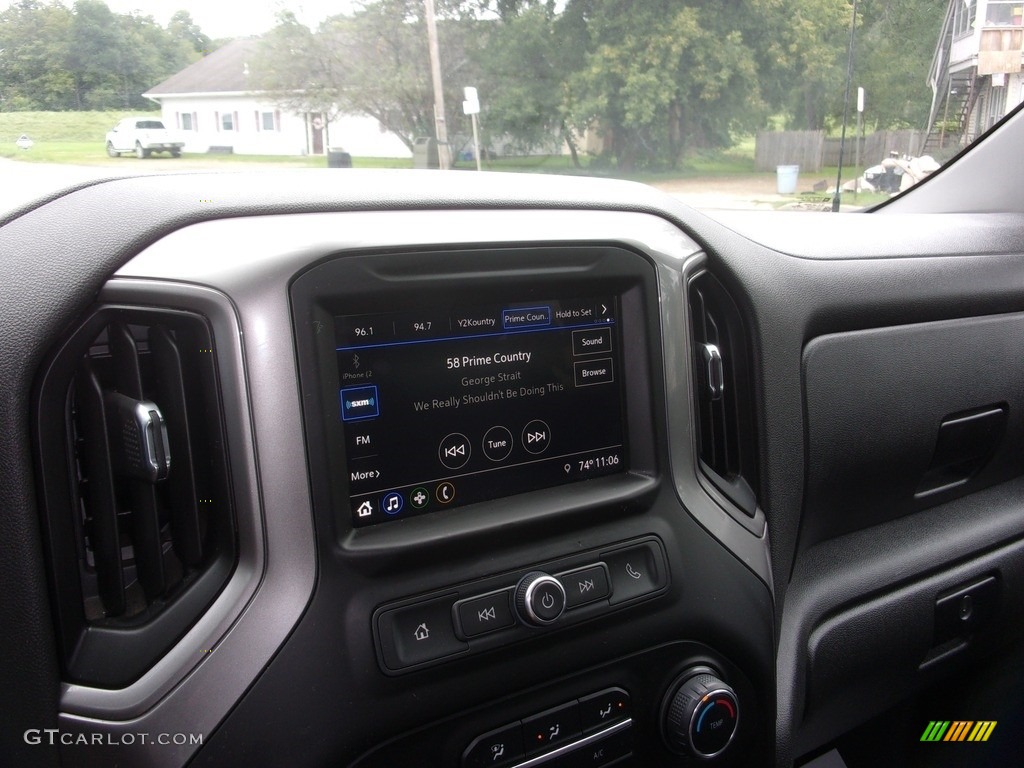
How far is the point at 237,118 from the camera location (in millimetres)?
1615

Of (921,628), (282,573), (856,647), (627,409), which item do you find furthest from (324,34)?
(921,628)

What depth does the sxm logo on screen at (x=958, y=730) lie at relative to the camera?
94.5 inches

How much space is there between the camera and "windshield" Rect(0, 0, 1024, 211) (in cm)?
142

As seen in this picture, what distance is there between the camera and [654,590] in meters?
1.47

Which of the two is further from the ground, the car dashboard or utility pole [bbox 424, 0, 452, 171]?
utility pole [bbox 424, 0, 452, 171]

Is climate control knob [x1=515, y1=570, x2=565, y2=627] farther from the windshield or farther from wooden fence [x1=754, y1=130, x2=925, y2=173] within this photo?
wooden fence [x1=754, y1=130, x2=925, y2=173]

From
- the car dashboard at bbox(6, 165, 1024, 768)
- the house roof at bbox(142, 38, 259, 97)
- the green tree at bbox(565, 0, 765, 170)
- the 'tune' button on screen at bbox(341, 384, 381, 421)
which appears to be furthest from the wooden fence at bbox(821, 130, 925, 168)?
the 'tune' button on screen at bbox(341, 384, 381, 421)

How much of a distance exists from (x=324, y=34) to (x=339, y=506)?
95 centimetres

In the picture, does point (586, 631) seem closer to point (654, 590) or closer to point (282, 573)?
point (654, 590)

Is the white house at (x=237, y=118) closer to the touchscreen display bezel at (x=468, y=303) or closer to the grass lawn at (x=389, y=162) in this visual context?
the grass lawn at (x=389, y=162)

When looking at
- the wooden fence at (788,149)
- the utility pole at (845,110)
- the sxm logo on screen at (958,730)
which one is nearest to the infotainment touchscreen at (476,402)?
the wooden fence at (788,149)

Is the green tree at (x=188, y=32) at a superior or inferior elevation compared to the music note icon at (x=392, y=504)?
superior

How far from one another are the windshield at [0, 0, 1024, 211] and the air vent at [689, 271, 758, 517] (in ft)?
1.24

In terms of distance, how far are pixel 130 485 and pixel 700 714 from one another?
38.9 inches
